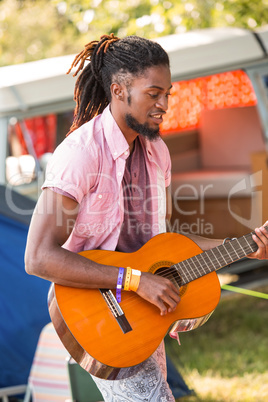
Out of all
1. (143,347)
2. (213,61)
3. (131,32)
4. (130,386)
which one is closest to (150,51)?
(143,347)

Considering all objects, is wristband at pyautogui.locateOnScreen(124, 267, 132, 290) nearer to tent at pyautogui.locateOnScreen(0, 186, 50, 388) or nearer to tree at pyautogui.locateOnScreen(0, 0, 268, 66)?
tent at pyautogui.locateOnScreen(0, 186, 50, 388)

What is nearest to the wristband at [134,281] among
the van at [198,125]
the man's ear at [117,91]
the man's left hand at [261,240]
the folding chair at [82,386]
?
the man's left hand at [261,240]

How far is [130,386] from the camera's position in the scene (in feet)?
6.93

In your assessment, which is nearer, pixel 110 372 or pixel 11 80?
pixel 110 372

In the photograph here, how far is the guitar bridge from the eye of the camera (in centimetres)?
215

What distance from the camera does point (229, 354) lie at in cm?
446

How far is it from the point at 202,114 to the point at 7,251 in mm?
3586

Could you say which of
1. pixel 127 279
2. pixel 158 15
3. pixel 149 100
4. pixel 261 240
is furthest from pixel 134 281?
pixel 158 15

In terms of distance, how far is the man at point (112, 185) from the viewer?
2.05m

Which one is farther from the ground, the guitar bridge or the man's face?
the man's face

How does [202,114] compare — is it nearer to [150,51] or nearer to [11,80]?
[11,80]

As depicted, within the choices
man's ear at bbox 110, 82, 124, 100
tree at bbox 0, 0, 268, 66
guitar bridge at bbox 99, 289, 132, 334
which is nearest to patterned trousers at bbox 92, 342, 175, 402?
guitar bridge at bbox 99, 289, 132, 334

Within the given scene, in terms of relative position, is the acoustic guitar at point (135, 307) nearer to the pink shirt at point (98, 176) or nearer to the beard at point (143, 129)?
the pink shirt at point (98, 176)

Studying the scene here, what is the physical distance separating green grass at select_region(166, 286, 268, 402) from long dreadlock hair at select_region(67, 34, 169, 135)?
2.08 meters
